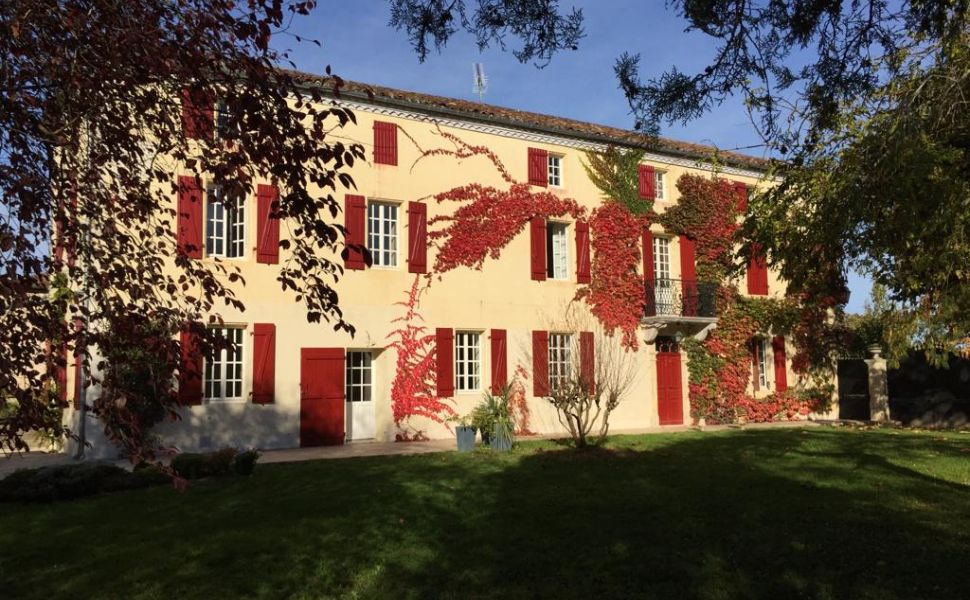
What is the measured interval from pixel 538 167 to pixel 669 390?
20.9ft

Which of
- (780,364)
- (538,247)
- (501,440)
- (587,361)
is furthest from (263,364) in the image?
(780,364)

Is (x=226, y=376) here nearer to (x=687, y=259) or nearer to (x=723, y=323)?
(x=687, y=259)

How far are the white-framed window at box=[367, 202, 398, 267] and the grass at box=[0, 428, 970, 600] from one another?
579 centimetres

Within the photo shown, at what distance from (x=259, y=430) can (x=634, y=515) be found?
850 centimetres

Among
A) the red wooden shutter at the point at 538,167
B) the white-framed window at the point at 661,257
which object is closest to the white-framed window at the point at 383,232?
the red wooden shutter at the point at 538,167

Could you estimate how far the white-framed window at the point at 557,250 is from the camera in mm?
17516

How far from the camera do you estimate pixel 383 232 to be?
50.7ft

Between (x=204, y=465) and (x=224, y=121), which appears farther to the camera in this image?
(x=204, y=465)

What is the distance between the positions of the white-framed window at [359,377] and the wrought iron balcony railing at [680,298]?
700 cm

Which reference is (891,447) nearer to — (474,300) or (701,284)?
(701,284)

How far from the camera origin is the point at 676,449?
12.6 metres

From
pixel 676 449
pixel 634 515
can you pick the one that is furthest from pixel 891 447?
pixel 634 515

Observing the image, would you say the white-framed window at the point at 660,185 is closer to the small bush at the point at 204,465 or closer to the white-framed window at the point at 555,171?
the white-framed window at the point at 555,171

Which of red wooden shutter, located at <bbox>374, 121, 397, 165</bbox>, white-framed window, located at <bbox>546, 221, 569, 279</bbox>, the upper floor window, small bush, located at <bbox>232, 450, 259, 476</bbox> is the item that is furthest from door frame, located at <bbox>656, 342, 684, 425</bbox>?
→ the upper floor window
